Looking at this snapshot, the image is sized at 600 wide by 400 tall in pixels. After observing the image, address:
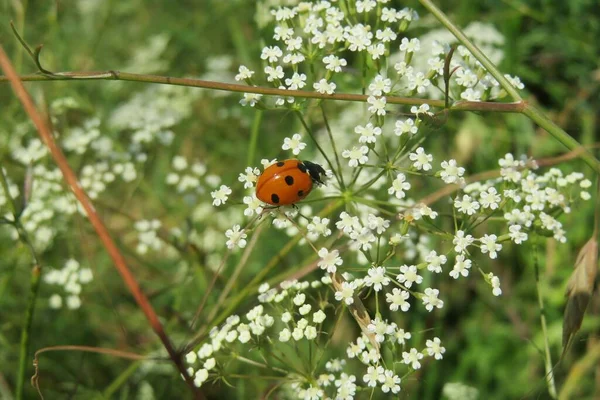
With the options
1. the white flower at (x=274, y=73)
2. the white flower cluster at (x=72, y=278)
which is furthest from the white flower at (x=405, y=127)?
the white flower cluster at (x=72, y=278)

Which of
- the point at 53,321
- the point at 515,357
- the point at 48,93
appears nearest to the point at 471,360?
the point at 515,357

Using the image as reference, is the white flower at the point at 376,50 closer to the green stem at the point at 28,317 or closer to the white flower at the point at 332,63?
the white flower at the point at 332,63

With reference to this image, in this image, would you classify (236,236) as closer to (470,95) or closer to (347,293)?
(347,293)

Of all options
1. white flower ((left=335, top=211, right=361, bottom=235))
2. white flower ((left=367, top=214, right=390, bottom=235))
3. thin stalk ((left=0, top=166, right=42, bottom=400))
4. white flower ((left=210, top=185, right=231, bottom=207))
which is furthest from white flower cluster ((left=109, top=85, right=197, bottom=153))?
white flower ((left=367, top=214, right=390, bottom=235))

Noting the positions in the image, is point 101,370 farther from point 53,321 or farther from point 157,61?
point 157,61

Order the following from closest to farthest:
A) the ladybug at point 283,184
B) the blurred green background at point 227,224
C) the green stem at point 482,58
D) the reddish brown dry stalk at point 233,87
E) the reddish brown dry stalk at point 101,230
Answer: the reddish brown dry stalk at point 101,230 < the reddish brown dry stalk at point 233,87 < the green stem at point 482,58 < the ladybug at point 283,184 < the blurred green background at point 227,224

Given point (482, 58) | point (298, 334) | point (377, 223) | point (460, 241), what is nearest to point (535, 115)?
point (482, 58)
